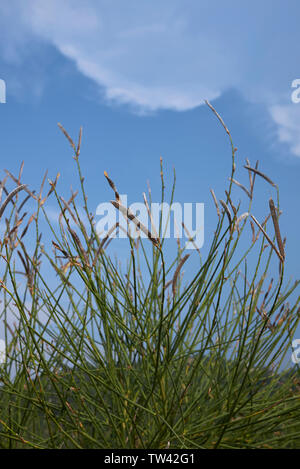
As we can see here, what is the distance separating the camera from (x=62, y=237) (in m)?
1.42

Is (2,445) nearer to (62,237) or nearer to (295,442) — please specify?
(62,237)

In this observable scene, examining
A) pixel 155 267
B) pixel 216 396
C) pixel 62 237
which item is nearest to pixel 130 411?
pixel 216 396

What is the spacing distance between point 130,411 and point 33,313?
452mm

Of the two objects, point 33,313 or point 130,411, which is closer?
point 130,411

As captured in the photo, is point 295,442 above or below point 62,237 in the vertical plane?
below

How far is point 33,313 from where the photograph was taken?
1.52 m
